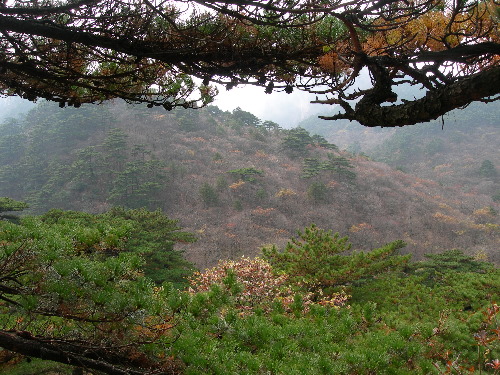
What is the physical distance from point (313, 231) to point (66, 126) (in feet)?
108

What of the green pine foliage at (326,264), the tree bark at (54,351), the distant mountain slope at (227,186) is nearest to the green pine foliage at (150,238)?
the green pine foliage at (326,264)

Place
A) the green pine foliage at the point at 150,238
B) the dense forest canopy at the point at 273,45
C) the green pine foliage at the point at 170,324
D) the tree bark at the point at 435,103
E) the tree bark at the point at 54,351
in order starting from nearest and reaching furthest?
the tree bark at the point at 435,103
the dense forest canopy at the point at 273,45
the tree bark at the point at 54,351
the green pine foliage at the point at 170,324
the green pine foliage at the point at 150,238

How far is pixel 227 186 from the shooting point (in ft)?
86.9

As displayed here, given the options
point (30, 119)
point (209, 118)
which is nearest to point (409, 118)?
point (209, 118)

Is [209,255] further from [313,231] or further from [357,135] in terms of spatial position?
[357,135]

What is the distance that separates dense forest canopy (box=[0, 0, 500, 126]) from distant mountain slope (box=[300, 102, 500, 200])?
40.3 m

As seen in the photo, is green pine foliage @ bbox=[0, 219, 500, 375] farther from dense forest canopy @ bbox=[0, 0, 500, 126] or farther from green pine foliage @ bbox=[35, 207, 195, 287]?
green pine foliage @ bbox=[35, 207, 195, 287]

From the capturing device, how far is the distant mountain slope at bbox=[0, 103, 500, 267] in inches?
906

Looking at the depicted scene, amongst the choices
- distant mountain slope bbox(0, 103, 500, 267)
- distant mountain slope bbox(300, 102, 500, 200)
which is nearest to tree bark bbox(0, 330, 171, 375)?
distant mountain slope bbox(0, 103, 500, 267)

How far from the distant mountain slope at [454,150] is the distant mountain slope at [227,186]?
6184mm

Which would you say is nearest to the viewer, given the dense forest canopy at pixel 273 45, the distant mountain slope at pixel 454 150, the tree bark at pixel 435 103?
the tree bark at pixel 435 103

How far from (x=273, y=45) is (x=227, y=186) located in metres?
24.0

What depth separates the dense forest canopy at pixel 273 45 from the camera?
178 centimetres

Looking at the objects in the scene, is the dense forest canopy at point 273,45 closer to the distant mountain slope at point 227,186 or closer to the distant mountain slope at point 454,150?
the distant mountain slope at point 227,186
